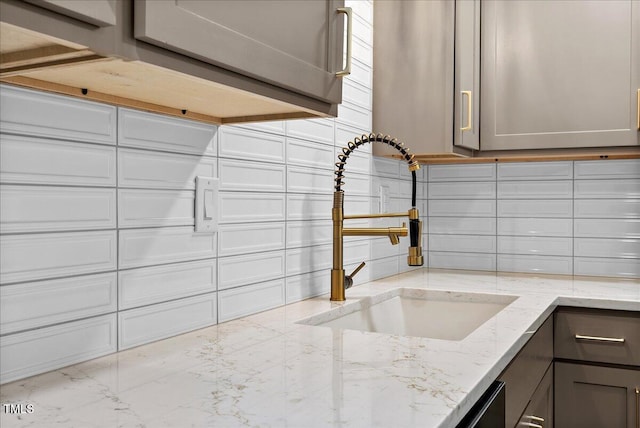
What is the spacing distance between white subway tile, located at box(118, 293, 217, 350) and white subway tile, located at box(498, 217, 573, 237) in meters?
1.56

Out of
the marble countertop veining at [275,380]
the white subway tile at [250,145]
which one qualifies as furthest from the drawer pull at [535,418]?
the white subway tile at [250,145]

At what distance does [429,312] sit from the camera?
1973 mm

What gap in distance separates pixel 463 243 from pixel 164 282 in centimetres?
169

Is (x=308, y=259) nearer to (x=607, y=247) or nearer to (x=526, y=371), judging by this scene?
(x=526, y=371)

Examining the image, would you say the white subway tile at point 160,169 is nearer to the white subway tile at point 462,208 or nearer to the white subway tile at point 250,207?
the white subway tile at point 250,207

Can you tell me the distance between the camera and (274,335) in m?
1.29

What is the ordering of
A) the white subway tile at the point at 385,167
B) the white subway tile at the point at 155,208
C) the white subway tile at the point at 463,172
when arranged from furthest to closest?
the white subway tile at the point at 463,172 < the white subway tile at the point at 385,167 < the white subway tile at the point at 155,208

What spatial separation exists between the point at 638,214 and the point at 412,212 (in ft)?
4.09

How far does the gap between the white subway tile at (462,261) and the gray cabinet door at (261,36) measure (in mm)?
1600

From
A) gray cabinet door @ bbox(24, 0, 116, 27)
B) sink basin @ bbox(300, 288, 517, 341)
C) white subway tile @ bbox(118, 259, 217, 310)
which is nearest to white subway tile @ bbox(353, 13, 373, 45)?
sink basin @ bbox(300, 288, 517, 341)

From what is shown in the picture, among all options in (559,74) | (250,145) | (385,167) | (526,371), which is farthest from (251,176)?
(559,74)

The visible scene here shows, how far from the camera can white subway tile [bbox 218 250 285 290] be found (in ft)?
4.62

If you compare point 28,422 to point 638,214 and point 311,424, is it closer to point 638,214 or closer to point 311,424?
Result: point 311,424

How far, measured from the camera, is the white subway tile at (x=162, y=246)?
112 centimetres
